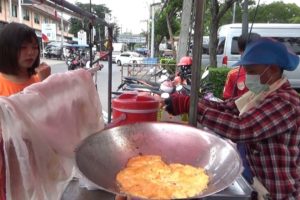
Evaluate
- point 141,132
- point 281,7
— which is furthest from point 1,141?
point 281,7

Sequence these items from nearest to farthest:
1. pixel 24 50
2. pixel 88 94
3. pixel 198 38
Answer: pixel 198 38 < pixel 88 94 < pixel 24 50

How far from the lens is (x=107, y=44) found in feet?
9.86

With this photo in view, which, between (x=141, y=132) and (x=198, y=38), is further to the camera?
(x=198, y=38)

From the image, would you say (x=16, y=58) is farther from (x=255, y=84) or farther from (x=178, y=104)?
(x=255, y=84)

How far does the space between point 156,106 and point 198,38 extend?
48cm

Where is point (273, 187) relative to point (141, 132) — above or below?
below

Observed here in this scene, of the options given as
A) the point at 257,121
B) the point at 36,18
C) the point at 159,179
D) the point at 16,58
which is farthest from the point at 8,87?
the point at 36,18

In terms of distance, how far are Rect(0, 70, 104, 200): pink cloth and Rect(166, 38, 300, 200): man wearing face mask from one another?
485 mm

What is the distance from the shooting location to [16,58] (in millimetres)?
1951

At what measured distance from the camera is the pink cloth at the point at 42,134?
108 centimetres

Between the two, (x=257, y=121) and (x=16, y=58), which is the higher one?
(x=16, y=58)

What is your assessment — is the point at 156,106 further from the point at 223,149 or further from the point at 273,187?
the point at 273,187

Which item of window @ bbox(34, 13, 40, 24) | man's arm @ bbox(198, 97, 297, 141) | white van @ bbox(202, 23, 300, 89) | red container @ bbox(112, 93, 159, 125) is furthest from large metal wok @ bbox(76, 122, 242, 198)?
window @ bbox(34, 13, 40, 24)

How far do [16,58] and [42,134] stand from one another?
3.03ft
